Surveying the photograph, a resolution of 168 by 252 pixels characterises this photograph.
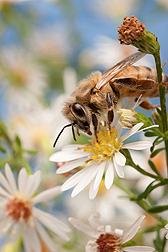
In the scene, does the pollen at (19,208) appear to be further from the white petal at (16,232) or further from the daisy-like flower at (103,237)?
the daisy-like flower at (103,237)

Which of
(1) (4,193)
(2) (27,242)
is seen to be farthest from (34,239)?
(1) (4,193)

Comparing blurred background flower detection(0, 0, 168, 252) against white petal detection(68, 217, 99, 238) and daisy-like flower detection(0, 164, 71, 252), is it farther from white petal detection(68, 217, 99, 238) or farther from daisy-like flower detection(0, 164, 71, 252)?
white petal detection(68, 217, 99, 238)

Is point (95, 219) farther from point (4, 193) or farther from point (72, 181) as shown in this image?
point (4, 193)

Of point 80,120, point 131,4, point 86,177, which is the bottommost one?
point 86,177

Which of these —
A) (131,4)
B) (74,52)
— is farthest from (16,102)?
(131,4)

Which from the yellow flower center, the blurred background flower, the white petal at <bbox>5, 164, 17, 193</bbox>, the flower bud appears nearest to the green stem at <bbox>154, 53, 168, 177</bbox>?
the flower bud

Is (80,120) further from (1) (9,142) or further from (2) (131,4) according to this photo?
(2) (131,4)

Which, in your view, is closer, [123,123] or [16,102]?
[123,123]

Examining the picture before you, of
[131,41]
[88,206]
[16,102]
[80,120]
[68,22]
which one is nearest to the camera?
[131,41]
